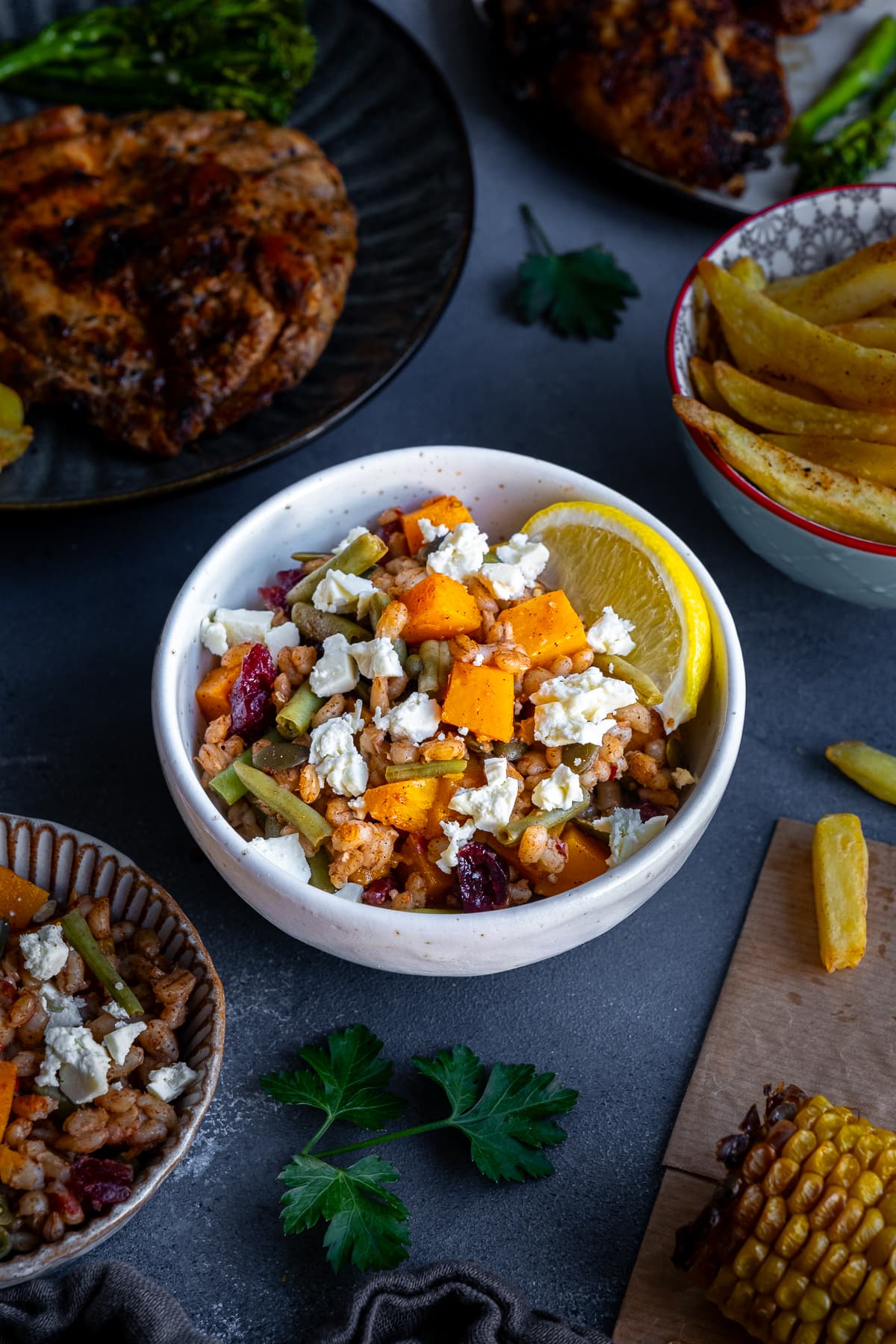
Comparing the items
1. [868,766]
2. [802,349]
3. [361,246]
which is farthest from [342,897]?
[361,246]

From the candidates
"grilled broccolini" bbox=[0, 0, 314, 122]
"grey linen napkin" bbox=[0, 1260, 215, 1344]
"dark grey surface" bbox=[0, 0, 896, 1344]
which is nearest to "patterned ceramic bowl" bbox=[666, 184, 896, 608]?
"dark grey surface" bbox=[0, 0, 896, 1344]

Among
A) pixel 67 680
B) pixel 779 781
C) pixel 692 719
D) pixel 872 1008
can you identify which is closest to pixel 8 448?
pixel 67 680

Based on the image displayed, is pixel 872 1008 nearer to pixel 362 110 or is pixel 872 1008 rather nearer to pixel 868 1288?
pixel 868 1288

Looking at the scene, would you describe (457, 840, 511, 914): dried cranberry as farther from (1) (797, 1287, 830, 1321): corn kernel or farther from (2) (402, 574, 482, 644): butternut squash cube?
(1) (797, 1287, 830, 1321): corn kernel

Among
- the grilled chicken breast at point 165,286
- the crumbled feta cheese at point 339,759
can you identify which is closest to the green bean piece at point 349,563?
the crumbled feta cheese at point 339,759

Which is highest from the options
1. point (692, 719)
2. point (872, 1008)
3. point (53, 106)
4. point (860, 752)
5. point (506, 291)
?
point (53, 106)

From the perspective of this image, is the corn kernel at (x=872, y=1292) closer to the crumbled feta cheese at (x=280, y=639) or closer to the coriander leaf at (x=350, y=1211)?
the coriander leaf at (x=350, y=1211)
